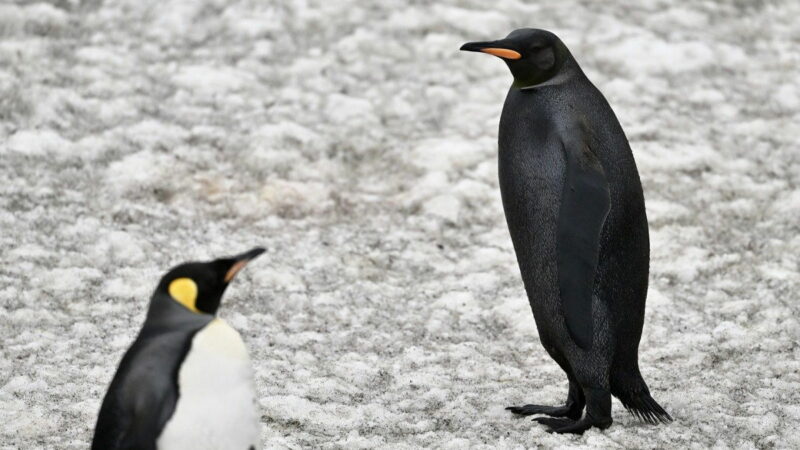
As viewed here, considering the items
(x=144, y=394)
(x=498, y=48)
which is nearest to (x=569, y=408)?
(x=498, y=48)

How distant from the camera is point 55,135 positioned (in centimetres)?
577

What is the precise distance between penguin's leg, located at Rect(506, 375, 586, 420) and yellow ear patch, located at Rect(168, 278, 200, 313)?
1.37 meters

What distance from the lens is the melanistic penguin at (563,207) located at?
3531mm

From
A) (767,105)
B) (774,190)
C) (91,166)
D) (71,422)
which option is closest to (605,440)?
(71,422)

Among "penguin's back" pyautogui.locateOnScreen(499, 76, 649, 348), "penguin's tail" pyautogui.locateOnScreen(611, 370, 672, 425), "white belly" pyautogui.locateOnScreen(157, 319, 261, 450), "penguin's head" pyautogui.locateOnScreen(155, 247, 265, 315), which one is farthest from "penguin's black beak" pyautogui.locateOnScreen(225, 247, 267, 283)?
"penguin's tail" pyautogui.locateOnScreen(611, 370, 672, 425)

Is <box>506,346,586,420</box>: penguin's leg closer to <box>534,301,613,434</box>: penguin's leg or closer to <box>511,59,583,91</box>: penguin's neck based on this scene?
<box>534,301,613,434</box>: penguin's leg

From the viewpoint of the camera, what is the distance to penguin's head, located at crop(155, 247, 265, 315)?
278cm

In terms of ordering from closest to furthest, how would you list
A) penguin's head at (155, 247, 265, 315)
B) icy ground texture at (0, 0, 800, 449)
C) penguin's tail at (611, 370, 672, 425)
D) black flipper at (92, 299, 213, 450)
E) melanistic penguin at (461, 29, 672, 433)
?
black flipper at (92, 299, 213, 450) < penguin's head at (155, 247, 265, 315) < melanistic penguin at (461, 29, 672, 433) < penguin's tail at (611, 370, 672, 425) < icy ground texture at (0, 0, 800, 449)

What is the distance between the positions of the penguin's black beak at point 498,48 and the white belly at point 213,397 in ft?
4.23

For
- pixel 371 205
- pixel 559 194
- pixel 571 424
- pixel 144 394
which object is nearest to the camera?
pixel 144 394

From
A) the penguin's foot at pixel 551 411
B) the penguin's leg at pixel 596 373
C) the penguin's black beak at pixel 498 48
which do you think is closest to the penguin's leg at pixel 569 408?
the penguin's foot at pixel 551 411

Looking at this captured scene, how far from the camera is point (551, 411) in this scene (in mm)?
3730

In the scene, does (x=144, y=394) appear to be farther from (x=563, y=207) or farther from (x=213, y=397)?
(x=563, y=207)

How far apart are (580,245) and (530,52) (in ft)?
2.11
